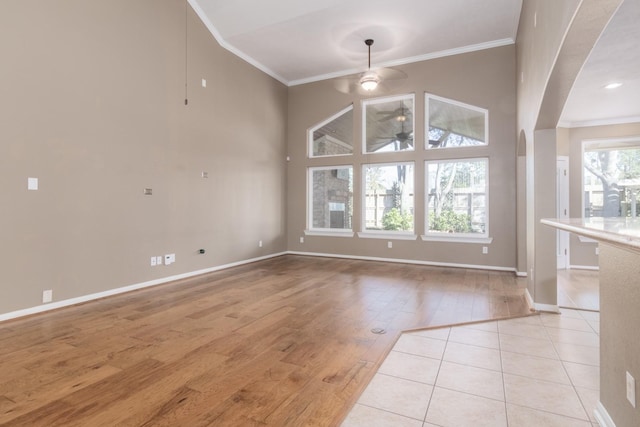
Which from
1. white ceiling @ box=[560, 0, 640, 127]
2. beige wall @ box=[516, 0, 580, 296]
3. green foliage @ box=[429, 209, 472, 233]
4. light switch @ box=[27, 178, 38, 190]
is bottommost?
green foliage @ box=[429, 209, 472, 233]

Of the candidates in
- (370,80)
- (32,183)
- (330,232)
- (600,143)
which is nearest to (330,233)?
(330,232)

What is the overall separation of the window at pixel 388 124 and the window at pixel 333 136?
363mm

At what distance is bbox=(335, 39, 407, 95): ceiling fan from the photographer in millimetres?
5188

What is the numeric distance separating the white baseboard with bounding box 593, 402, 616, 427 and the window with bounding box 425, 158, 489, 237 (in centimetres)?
436

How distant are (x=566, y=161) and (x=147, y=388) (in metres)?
7.03

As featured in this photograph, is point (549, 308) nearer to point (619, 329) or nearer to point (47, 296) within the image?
point (619, 329)

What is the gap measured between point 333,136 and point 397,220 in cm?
228

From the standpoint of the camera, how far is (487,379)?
6.84 ft

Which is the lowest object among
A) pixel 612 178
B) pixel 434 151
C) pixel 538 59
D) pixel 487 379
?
pixel 487 379

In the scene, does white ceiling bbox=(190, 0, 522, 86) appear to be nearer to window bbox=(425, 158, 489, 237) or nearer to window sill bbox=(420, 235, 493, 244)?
window bbox=(425, 158, 489, 237)

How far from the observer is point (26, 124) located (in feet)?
10.4

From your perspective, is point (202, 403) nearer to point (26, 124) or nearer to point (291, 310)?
point (291, 310)

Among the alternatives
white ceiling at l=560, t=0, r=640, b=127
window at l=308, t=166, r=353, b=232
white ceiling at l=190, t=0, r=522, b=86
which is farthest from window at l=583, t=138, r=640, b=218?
window at l=308, t=166, r=353, b=232

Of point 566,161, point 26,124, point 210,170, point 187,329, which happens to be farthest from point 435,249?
point 26,124
